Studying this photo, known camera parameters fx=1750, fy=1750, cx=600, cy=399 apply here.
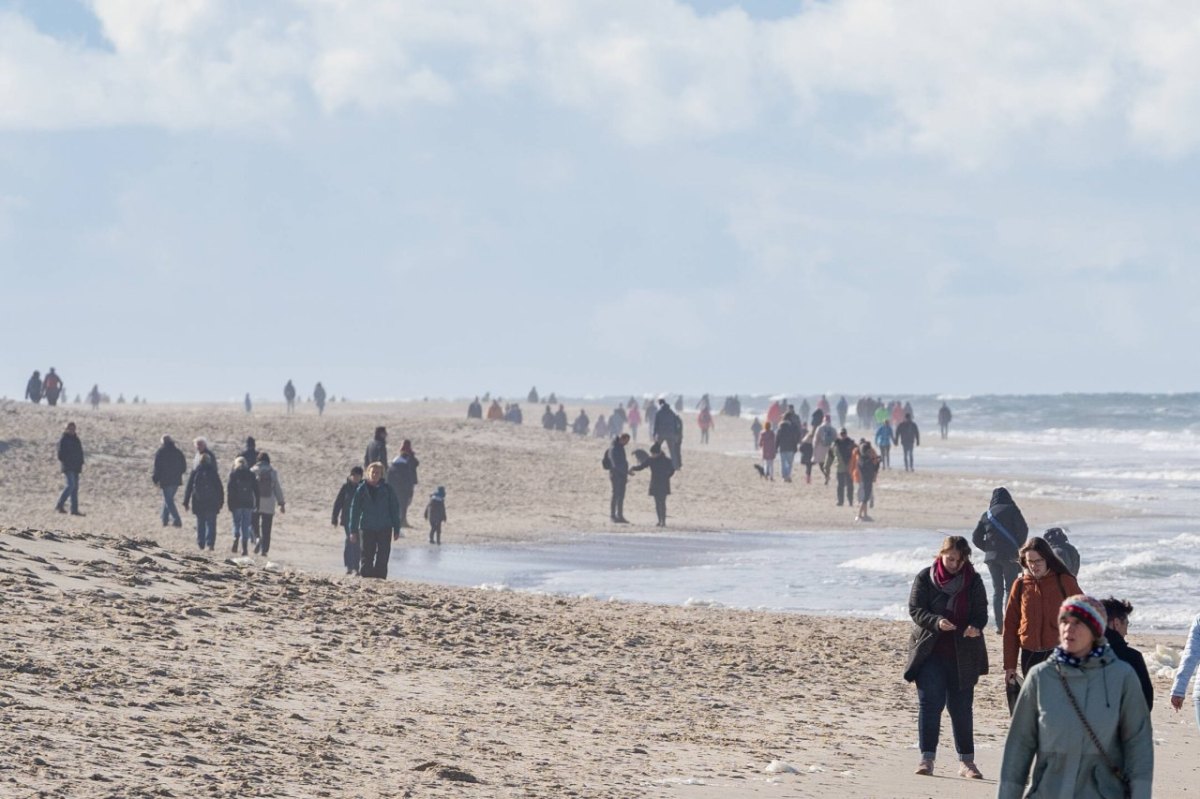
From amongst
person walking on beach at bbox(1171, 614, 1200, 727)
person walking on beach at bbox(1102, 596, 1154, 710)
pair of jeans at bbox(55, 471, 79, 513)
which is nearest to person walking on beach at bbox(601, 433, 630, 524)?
pair of jeans at bbox(55, 471, 79, 513)

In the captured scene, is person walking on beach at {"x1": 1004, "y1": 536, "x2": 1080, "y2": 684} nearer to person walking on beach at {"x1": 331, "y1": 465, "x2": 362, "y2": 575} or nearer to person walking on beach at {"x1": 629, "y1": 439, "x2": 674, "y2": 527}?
person walking on beach at {"x1": 331, "y1": 465, "x2": 362, "y2": 575}

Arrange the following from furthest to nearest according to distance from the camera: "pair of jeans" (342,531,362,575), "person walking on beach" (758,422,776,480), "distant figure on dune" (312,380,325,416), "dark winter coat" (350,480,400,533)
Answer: "distant figure on dune" (312,380,325,416) < "person walking on beach" (758,422,776,480) < "pair of jeans" (342,531,362,575) < "dark winter coat" (350,480,400,533)

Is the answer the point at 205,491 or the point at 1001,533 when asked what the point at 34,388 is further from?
the point at 1001,533

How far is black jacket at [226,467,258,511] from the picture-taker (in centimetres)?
2272

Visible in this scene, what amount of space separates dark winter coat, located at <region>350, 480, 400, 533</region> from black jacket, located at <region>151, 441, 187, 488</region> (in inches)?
293

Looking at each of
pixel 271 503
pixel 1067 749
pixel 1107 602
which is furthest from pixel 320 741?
pixel 271 503

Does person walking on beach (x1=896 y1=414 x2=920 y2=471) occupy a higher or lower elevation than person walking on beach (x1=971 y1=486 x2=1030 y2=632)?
higher

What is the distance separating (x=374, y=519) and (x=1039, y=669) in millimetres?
13224

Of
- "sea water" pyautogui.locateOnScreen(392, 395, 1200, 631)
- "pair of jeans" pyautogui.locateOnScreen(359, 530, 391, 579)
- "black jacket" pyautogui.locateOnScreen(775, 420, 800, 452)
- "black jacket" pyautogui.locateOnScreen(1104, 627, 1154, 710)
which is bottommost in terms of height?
"sea water" pyautogui.locateOnScreen(392, 395, 1200, 631)

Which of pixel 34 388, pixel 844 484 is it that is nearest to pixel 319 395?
pixel 34 388

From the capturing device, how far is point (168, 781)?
8.50 meters

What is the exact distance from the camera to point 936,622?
9836mm

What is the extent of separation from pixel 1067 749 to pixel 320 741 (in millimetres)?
5141

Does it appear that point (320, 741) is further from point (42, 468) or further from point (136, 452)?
point (136, 452)
